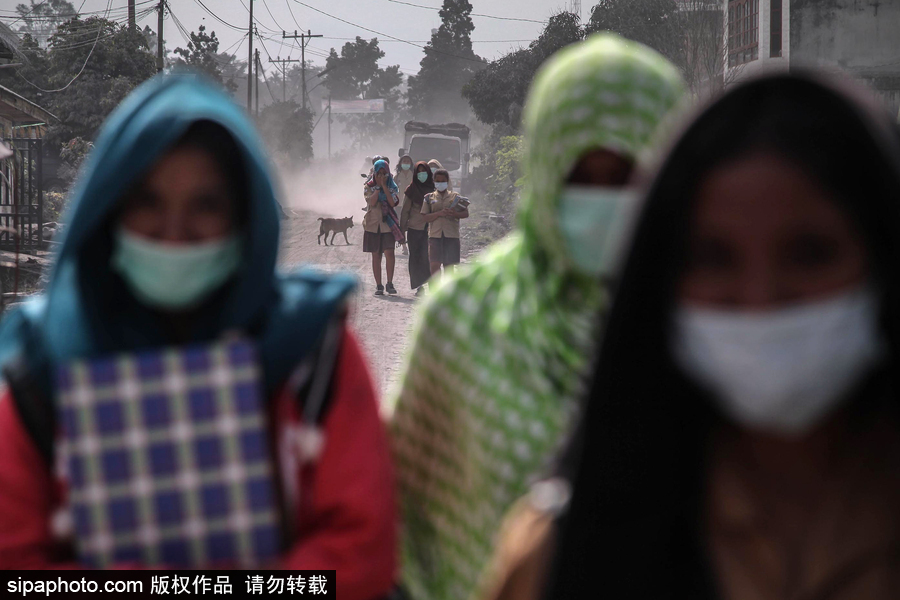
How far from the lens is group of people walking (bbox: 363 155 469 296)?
1170cm

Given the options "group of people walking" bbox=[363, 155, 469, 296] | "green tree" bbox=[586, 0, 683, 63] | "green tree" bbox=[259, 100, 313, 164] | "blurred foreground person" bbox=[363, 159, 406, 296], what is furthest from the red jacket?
"green tree" bbox=[259, 100, 313, 164]

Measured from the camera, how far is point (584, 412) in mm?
1073

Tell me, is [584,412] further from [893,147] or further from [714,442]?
[893,147]

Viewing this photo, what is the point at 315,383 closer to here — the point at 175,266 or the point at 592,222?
the point at 175,266

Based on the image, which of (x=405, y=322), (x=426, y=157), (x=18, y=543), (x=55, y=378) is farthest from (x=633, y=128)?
(x=426, y=157)

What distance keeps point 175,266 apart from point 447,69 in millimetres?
85497

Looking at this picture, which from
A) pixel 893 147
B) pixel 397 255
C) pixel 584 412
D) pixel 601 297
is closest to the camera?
pixel 893 147

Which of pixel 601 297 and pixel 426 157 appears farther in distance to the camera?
pixel 426 157

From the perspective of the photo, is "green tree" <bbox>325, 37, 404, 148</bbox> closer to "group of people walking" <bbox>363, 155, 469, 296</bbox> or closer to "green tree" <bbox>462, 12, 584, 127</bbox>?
"green tree" <bbox>462, 12, 584, 127</bbox>

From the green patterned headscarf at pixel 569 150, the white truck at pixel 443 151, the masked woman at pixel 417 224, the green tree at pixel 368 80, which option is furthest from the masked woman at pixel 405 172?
the green tree at pixel 368 80

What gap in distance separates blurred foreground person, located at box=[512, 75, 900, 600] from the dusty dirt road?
0.90 meters

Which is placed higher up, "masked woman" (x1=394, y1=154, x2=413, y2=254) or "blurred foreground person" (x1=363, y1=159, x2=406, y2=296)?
"masked woman" (x1=394, y1=154, x2=413, y2=254)

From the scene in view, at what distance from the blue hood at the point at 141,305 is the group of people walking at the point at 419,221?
32.1 ft

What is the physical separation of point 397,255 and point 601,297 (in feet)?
61.7
